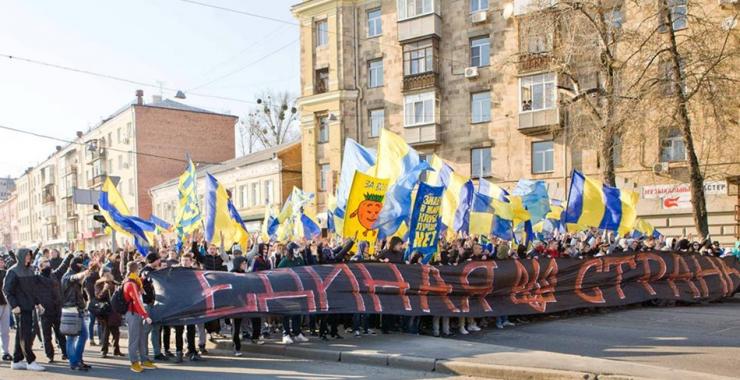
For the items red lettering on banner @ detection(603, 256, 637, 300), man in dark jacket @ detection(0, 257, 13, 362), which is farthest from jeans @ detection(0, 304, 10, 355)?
red lettering on banner @ detection(603, 256, 637, 300)

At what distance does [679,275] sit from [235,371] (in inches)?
437

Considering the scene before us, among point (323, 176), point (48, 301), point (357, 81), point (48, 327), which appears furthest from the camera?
point (323, 176)

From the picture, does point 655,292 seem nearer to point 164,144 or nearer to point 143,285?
point 143,285

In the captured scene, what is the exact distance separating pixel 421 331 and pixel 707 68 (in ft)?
40.3

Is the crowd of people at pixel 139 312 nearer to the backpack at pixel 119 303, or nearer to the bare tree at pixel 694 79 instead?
the backpack at pixel 119 303

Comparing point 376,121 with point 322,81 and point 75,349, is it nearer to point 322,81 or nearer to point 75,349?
point 322,81

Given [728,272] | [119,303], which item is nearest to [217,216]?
[119,303]

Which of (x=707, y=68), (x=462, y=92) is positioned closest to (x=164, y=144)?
(x=462, y=92)

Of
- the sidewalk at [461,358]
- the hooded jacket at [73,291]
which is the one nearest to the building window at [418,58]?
the sidewalk at [461,358]

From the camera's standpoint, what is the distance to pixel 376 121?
35.6 m

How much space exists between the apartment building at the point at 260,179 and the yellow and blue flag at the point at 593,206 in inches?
959

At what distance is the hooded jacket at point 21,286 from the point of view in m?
9.44

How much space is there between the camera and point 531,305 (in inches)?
506

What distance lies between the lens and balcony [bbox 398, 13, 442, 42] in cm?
3297
